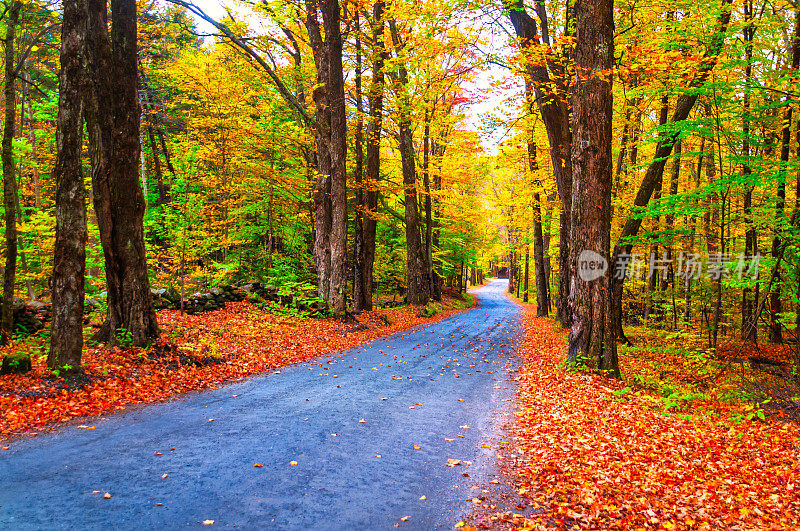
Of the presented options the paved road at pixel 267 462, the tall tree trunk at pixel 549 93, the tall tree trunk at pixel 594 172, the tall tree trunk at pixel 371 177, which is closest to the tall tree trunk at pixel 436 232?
the tall tree trunk at pixel 371 177

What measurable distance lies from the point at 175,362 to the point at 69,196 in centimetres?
337

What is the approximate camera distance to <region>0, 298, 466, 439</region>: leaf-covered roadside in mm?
5672

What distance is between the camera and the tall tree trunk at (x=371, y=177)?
17266 mm

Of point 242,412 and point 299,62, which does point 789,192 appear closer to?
point 242,412

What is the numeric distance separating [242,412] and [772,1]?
1548 cm

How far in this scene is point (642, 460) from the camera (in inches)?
184

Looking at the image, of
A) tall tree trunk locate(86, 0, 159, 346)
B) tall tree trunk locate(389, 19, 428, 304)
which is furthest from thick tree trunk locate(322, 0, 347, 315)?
tall tree trunk locate(86, 0, 159, 346)

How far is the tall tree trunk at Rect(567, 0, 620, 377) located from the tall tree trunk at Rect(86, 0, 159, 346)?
8748 millimetres

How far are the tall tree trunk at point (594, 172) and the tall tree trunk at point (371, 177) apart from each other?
Answer: 9668mm

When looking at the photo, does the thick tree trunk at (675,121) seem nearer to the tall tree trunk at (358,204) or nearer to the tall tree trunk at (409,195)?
the tall tree trunk at (409,195)

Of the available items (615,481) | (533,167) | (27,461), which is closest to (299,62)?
(533,167)

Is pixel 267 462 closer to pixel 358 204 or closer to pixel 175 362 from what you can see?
pixel 175 362

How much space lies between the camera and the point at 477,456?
4.85 meters

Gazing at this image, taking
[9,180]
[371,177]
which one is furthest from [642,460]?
[371,177]
